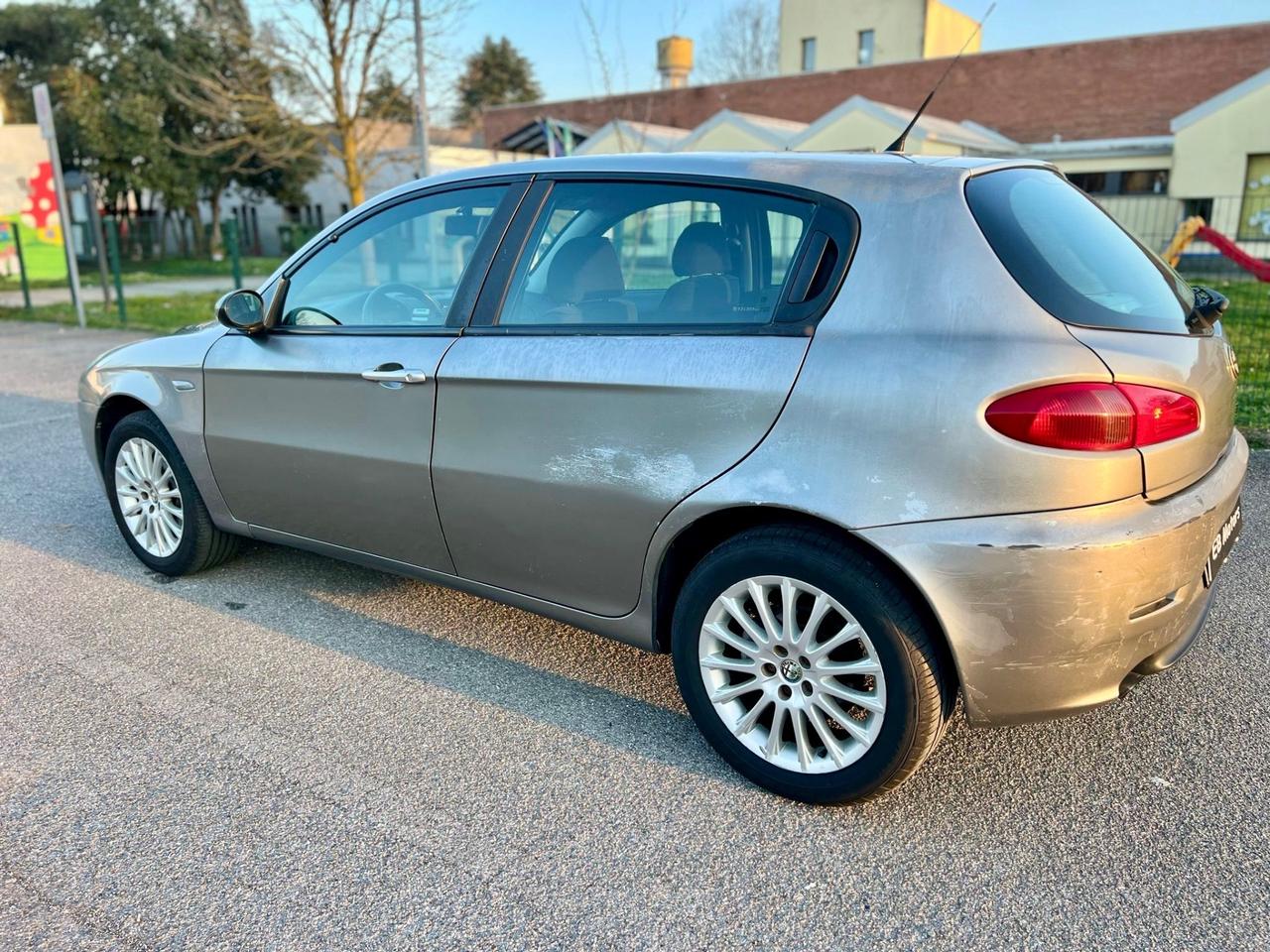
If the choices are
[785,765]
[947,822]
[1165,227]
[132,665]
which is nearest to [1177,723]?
[947,822]

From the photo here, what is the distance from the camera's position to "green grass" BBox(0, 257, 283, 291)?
23.7 meters

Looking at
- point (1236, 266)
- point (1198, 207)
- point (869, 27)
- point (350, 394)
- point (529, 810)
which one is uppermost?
point (869, 27)

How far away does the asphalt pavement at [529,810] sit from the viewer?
224 cm

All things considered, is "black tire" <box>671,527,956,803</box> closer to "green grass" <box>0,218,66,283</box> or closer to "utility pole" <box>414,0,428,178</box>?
"utility pole" <box>414,0,428,178</box>

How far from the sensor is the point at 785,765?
2682mm

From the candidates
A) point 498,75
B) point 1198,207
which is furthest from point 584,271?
point 498,75

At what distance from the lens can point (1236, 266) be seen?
61.3 feet

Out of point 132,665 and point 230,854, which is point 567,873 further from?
point 132,665

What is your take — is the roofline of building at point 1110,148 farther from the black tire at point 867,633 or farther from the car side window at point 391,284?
the black tire at point 867,633

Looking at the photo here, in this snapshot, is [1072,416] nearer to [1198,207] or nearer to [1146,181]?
[1198,207]

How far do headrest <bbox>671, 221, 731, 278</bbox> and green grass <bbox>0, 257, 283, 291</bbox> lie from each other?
59.7ft

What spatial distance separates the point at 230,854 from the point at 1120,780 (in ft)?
7.93

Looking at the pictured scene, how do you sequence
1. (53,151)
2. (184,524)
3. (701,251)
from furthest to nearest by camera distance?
(53,151) → (184,524) → (701,251)

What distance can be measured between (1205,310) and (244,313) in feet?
10.9
